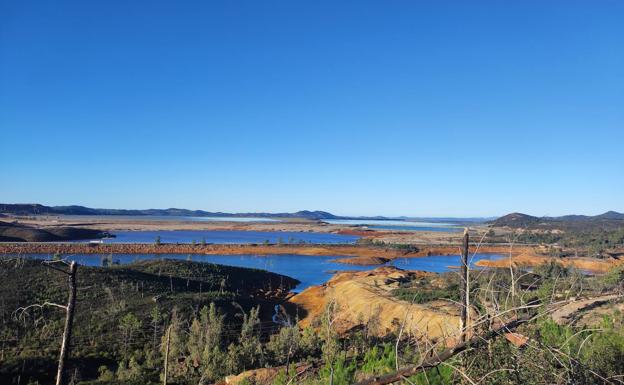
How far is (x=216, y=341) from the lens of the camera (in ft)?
70.6

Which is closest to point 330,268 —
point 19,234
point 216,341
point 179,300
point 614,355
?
point 179,300

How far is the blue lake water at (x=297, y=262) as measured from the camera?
5923 cm

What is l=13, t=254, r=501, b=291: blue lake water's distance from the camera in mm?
59231

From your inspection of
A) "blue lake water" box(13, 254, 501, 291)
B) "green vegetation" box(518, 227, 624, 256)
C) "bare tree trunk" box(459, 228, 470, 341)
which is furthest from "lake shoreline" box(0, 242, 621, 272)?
"bare tree trunk" box(459, 228, 470, 341)

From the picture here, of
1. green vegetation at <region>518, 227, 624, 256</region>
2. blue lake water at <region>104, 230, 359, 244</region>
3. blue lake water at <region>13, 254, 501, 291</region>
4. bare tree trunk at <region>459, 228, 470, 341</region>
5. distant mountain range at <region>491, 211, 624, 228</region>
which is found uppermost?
distant mountain range at <region>491, 211, 624, 228</region>

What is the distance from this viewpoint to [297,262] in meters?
71.4

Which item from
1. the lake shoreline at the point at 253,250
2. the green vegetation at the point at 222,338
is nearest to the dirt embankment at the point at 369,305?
the green vegetation at the point at 222,338

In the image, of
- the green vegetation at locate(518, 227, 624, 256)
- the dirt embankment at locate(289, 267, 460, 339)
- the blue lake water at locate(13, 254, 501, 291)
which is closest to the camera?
the dirt embankment at locate(289, 267, 460, 339)

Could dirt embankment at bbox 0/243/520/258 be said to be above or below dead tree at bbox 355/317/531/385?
below

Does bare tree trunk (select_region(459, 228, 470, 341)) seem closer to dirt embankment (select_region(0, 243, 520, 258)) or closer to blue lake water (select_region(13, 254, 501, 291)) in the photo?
blue lake water (select_region(13, 254, 501, 291))

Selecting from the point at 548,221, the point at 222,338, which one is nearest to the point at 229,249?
the point at 222,338

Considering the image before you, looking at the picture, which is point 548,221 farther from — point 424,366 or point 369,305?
point 369,305

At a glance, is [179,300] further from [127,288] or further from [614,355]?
[614,355]

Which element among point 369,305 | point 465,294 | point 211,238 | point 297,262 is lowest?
point 297,262
